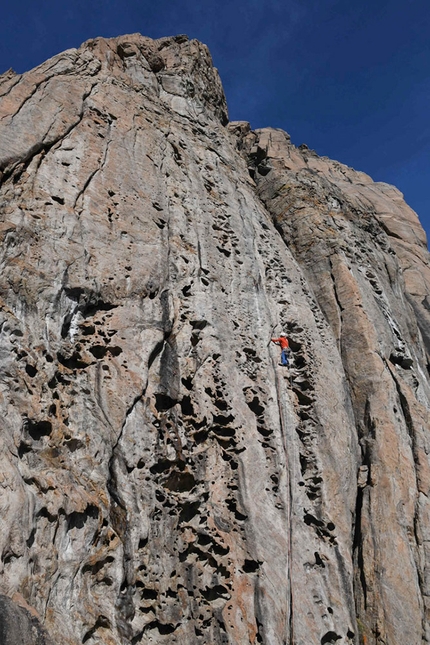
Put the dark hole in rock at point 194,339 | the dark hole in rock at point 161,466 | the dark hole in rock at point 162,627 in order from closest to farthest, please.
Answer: the dark hole in rock at point 162,627 → the dark hole in rock at point 161,466 → the dark hole in rock at point 194,339

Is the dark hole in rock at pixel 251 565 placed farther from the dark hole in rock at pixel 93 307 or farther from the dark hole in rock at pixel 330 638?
the dark hole in rock at pixel 93 307

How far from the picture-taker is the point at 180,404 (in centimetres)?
962

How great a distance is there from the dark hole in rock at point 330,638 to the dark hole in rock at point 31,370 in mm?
6834

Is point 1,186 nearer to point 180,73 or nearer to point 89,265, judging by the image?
point 89,265

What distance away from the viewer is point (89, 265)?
9812 mm

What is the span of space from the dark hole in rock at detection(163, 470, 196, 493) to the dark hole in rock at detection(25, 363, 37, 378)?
2.96m

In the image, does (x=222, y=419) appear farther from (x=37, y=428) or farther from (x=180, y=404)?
(x=37, y=428)

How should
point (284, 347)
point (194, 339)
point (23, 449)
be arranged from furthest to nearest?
1. point (284, 347)
2. point (194, 339)
3. point (23, 449)

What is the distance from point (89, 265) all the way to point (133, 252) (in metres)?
1.22

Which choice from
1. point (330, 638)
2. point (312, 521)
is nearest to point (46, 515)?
point (312, 521)


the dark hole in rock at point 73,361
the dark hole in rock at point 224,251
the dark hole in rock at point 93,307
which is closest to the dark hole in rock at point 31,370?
the dark hole in rock at point 73,361

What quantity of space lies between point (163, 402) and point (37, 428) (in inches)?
106

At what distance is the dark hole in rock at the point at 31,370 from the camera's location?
7650mm

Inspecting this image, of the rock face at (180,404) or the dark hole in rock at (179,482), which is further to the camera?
the dark hole in rock at (179,482)
